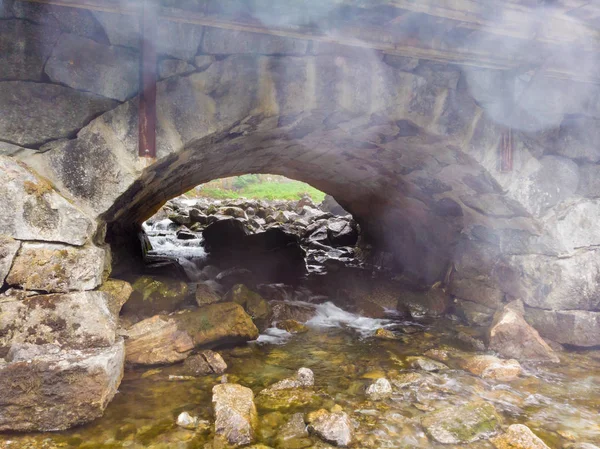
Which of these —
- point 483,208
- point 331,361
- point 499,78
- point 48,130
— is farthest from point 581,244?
point 48,130

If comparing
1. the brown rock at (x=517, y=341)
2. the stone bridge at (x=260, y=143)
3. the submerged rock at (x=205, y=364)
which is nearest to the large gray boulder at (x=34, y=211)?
the stone bridge at (x=260, y=143)

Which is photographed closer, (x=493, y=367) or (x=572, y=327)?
(x=493, y=367)

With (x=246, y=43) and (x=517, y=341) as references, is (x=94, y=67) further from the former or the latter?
(x=517, y=341)

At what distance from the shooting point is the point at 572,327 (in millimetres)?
3797

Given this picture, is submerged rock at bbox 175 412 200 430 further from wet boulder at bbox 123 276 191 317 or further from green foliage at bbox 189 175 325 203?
green foliage at bbox 189 175 325 203

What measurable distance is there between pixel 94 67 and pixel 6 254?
1270mm

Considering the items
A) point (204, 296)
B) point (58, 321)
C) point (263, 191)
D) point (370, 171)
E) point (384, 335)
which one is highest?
point (370, 171)

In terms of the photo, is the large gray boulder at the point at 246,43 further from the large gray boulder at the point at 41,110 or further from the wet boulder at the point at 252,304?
the wet boulder at the point at 252,304

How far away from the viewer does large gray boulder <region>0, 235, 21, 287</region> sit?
7.45 feet

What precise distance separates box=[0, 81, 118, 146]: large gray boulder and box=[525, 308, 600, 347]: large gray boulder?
14.3ft

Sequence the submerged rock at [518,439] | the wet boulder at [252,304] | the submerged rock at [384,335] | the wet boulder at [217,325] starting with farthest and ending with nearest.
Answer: the wet boulder at [252,304]
the submerged rock at [384,335]
the wet boulder at [217,325]
the submerged rock at [518,439]

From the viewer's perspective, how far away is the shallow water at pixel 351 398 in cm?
224

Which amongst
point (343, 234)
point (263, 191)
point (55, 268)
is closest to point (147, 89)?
point (55, 268)

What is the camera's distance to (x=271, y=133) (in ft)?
11.9
